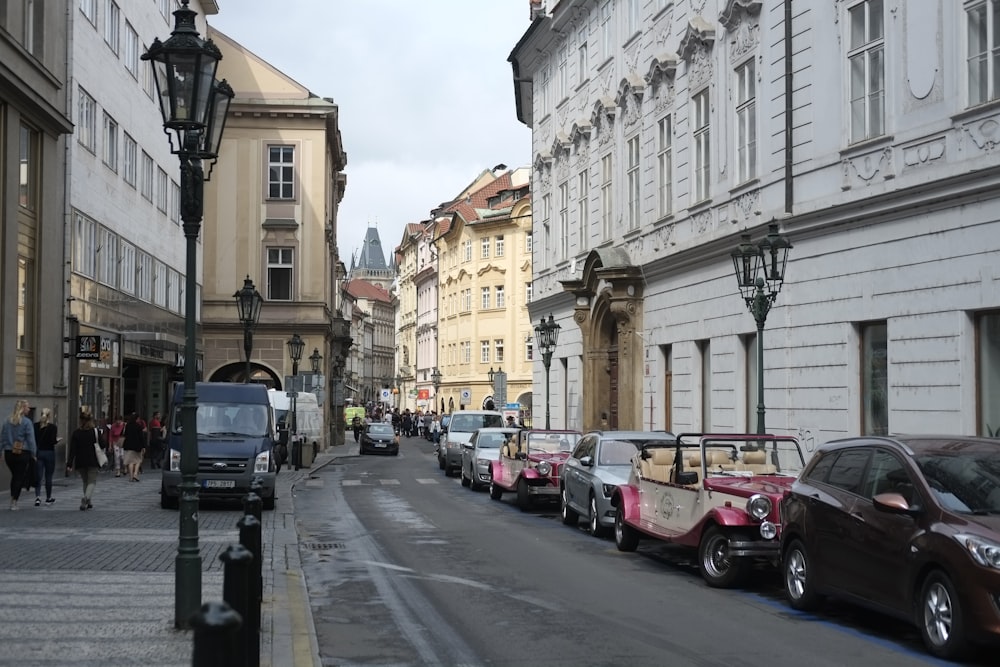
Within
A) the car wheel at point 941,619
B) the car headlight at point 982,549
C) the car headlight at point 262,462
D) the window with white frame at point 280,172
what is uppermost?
the window with white frame at point 280,172

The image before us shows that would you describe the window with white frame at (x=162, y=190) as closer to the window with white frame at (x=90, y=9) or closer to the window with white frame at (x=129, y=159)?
the window with white frame at (x=129, y=159)

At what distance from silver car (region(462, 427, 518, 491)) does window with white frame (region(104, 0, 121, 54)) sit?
14.7m

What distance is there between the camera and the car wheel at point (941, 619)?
870cm

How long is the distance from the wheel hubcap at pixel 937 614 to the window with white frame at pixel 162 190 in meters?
37.0

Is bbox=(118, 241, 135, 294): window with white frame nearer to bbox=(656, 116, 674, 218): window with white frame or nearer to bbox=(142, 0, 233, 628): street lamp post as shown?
bbox=(656, 116, 674, 218): window with white frame

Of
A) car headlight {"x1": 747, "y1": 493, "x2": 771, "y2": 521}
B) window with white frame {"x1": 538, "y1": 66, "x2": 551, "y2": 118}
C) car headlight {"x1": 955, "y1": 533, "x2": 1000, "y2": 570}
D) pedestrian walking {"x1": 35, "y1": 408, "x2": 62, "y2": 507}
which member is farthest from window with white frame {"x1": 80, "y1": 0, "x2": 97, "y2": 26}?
car headlight {"x1": 955, "y1": 533, "x2": 1000, "y2": 570}

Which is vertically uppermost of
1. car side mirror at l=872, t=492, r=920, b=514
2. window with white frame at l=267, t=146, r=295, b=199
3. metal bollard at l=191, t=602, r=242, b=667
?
window with white frame at l=267, t=146, r=295, b=199

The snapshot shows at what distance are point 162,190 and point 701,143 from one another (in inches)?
907

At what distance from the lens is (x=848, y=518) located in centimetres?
1038

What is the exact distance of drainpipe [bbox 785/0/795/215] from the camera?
22.0 m

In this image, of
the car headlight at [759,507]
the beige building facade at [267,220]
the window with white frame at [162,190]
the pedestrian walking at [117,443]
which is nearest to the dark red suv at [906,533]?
the car headlight at [759,507]

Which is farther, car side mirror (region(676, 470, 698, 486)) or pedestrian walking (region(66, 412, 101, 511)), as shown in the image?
pedestrian walking (region(66, 412, 101, 511))

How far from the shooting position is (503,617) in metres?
10.8

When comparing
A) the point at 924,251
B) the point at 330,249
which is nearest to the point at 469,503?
the point at 924,251
